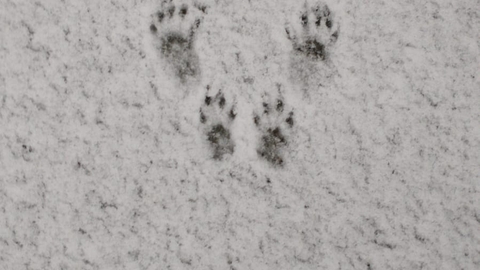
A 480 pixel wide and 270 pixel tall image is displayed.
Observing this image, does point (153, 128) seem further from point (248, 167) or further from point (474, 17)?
point (474, 17)

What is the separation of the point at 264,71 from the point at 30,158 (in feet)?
1.85

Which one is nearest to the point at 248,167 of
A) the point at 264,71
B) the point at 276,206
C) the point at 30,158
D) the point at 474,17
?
the point at 276,206

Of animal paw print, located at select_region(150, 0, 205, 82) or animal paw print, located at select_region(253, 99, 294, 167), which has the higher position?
animal paw print, located at select_region(150, 0, 205, 82)

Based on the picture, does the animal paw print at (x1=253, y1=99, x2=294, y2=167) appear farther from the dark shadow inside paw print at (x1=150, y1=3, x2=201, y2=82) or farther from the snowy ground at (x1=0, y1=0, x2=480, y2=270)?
the dark shadow inside paw print at (x1=150, y1=3, x2=201, y2=82)

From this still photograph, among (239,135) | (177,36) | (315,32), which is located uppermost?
(315,32)

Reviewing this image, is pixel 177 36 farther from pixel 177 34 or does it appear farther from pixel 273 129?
pixel 273 129

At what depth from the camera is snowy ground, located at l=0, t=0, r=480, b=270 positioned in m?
0.84

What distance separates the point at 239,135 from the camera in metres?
0.86

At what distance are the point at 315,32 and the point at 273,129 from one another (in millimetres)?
245

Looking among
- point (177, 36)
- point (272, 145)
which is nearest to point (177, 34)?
point (177, 36)

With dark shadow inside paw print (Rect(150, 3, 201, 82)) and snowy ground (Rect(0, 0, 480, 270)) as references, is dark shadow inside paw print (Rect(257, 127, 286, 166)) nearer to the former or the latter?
snowy ground (Rect(0, 0, 480, 270))

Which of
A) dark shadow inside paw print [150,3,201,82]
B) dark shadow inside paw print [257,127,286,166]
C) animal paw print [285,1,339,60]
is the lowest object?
dark shadow inside paw print [257,127,286,166]

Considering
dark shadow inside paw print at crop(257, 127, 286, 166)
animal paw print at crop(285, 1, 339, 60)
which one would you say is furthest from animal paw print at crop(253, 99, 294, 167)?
animal paw print at crop(285, 1, 339, 60)

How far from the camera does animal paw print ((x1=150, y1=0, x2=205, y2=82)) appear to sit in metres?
0.85
